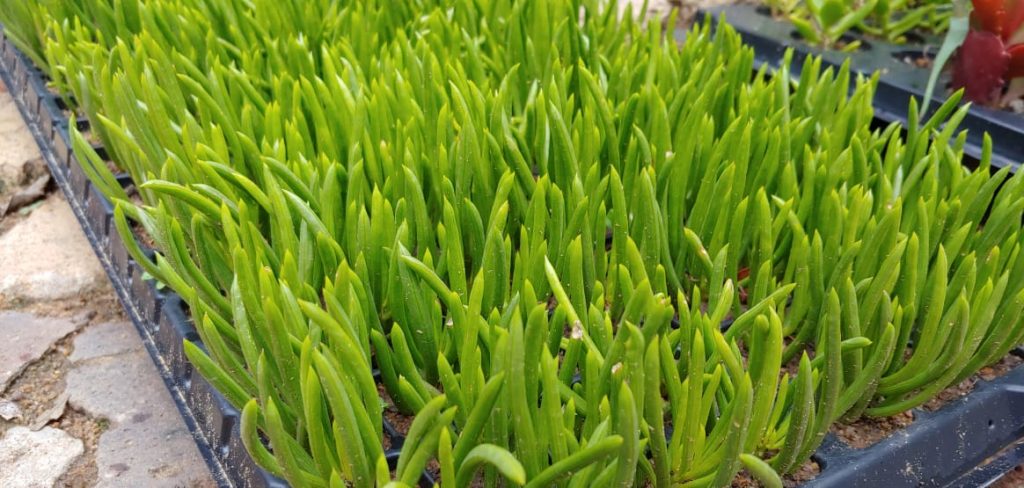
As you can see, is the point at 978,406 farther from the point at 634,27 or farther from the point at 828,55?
the point at 828,55

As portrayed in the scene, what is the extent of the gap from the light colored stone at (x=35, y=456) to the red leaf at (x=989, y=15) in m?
1.69

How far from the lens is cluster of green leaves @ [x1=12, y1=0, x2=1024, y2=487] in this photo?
86 cm

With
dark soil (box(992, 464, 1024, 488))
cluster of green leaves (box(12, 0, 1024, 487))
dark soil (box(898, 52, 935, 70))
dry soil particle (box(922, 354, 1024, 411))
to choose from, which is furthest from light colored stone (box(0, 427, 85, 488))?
dark soil (box(898, 52, 935, 70))

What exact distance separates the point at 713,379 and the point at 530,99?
671 millimetres

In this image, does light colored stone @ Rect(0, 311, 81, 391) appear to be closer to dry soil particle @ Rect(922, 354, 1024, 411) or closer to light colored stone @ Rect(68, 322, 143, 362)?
light colored stone @ Rect(68, 322, 143, 362)

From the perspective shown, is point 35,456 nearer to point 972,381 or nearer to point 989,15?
point 972,381

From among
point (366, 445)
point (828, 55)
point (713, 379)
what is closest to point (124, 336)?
point (366, 445)

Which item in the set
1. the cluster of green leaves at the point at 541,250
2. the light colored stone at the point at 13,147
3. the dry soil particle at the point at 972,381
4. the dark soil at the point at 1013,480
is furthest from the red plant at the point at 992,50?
the light colored stone at the point at 13,147

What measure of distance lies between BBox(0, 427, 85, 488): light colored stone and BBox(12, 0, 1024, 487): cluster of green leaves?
271 millimetres

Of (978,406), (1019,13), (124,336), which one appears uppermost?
(1019,13)

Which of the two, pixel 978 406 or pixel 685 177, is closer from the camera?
pixel 978 406

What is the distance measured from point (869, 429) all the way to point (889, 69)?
4.07 ft

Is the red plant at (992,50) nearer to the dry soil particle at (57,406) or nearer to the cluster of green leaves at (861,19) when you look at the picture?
the cluster of green leaves at (861,19)

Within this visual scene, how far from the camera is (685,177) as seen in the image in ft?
4.09
